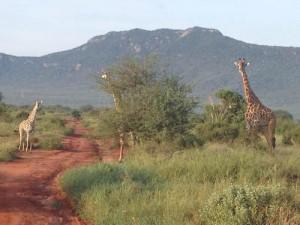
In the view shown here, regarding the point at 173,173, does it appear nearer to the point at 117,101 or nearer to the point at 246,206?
the point at 246,206

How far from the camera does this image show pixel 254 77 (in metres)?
119

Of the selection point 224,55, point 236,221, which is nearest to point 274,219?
point 236,221

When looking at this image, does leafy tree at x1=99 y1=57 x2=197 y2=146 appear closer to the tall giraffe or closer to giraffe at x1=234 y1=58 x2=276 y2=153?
the tall giraffe

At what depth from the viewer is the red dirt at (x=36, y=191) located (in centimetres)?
1110

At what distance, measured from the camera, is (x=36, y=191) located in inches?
546

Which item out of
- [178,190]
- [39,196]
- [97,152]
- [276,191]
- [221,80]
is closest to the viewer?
[276,191]

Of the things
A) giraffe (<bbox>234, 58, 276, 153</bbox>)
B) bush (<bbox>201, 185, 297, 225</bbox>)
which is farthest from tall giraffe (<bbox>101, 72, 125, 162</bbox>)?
bush (<bbox>201, 185, 297, 225</bbox>)

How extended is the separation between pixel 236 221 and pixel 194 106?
11.9m

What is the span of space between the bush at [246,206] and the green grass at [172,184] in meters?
0.04

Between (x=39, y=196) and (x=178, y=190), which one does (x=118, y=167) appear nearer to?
(x=39, y=196)

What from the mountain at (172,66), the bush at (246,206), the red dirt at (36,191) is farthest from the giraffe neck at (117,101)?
the mountain at (172,66)

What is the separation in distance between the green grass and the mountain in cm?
7992

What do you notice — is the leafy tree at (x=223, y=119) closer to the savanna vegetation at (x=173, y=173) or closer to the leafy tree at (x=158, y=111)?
the savanna vegetation at (x=173, y=173)

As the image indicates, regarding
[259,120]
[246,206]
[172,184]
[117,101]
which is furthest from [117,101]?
[246,206]
